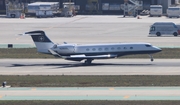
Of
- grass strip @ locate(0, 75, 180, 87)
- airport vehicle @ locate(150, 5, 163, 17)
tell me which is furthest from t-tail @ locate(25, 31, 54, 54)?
airport vehicle @ locate(150, 5, 163, 17)

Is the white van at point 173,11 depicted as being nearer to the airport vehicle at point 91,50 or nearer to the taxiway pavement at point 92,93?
the airport vehicle at point 91,50

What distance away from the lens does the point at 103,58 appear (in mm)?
60781

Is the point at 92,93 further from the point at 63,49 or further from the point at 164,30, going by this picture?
the point at 164,30

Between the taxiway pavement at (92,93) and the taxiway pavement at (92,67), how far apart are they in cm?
1158

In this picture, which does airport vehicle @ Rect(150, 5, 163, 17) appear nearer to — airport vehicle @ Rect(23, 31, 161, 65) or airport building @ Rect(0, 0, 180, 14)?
airport building @ Rect(0, 0, 180, 14)

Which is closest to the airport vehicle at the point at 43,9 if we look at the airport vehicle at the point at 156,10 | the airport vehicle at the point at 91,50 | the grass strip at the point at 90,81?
the airport vehicle at the point at 156,10

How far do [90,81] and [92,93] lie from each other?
6336 mm

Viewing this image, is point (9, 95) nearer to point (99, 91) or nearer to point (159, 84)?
point (99, 91)

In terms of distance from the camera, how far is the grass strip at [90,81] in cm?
4384

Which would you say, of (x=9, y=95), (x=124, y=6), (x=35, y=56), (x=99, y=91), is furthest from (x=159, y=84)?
(x=124, y=6)

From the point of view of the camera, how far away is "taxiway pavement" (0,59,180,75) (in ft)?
176

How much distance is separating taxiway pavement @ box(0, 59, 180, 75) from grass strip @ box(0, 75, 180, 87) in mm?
4010

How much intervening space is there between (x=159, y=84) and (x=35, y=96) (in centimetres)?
1058
